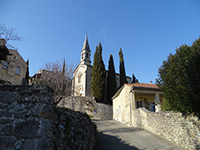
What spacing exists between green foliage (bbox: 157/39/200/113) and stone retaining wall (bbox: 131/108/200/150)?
525 millimetres

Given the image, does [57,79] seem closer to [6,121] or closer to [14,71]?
[14,71]

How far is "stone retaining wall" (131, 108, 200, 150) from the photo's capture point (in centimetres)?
582

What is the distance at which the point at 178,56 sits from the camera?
23.1ft

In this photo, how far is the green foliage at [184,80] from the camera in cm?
604

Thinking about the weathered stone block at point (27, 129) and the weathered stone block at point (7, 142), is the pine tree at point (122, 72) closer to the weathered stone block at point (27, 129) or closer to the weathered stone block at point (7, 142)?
the weathered stone block at point (27, 129)

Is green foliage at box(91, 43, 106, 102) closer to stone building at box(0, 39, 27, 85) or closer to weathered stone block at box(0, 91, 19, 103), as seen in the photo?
stone building at box(0, 39, 27, 85)

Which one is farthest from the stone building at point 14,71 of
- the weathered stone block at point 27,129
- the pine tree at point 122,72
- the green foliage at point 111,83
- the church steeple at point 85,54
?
the pine tree at point 122,72

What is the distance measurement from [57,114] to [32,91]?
0.68 m

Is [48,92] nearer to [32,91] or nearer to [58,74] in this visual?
[32,91]

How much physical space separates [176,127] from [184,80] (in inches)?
102

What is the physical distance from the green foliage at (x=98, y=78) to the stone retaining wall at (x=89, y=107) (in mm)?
2606

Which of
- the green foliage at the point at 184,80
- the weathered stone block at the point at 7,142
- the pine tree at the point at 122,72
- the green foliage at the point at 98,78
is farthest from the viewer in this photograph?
the pine tree at the point at 122,72

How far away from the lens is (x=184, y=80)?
641 centimetres

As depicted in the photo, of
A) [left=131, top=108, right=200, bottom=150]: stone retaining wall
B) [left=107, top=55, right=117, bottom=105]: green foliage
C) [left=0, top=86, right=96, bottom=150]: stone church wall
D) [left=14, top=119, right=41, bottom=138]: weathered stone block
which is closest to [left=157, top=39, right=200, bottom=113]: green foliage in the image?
[left=131, top=108, right=200, bottom=150]: stone retaining wall
